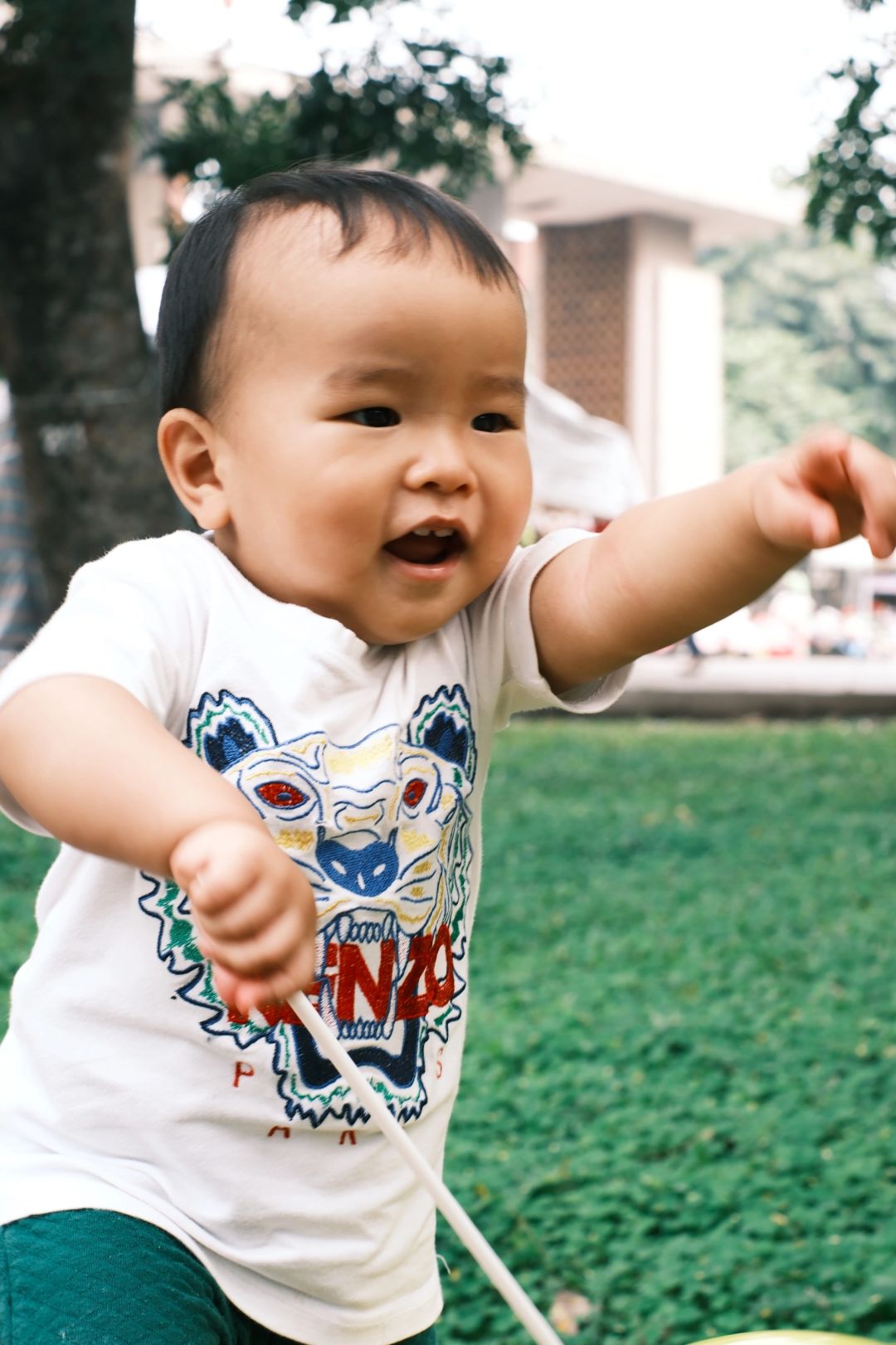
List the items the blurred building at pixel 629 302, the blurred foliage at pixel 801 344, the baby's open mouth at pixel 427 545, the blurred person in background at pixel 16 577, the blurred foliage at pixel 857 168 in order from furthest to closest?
the blurred foliage at pixel 801 344 → the blurred building at pixel 629 302 → the blurred person in background at pixel 16 577 → the blurred foliage at pixel 857 168 → the baby's open mouth at pixel 427 545

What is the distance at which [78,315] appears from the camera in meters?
6.31

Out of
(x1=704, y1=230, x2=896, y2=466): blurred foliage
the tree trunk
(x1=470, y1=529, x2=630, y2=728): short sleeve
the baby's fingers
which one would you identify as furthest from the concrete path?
(x1=704, y1=230, x2=896, y2=466): blurred foliage

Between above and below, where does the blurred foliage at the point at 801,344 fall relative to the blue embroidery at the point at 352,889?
below

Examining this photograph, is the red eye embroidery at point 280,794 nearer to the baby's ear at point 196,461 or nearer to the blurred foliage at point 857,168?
the baby's ear at point 196,461

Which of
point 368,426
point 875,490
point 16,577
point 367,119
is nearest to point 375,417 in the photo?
point 368,426

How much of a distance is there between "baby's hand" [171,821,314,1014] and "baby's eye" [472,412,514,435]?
1.91 ft

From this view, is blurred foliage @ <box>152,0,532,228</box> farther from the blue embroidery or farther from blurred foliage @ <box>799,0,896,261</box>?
the blue embroidery

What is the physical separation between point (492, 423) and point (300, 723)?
13.2 inches

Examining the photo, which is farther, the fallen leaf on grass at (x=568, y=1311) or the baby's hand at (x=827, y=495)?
the fallen leaf on grass at (x=568, y=1311)

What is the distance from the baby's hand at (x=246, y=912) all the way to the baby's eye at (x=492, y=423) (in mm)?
582

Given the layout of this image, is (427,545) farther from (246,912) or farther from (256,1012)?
(246,912)

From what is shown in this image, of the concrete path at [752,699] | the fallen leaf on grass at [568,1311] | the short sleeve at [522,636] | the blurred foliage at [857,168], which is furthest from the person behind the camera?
the concrete path at [752,699]

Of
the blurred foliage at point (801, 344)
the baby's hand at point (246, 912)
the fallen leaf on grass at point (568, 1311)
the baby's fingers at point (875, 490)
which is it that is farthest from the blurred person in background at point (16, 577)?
the blurred foliage at point (801, 344)

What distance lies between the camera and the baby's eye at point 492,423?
4.88ft
